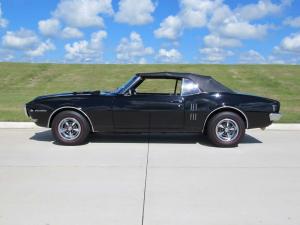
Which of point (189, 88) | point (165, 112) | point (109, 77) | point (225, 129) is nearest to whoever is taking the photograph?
point (165, 112)

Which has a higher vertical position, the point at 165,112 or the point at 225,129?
the point at 165,112

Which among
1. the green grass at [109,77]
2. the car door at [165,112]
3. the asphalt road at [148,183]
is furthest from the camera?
the green grass at [109,77]

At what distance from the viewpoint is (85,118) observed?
334 inches

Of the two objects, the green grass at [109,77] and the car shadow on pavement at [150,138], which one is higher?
the green grass at [109,77]

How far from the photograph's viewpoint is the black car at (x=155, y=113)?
8.38m

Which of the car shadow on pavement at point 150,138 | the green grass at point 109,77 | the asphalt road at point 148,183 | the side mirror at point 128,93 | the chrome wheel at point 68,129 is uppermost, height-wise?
the green grass at point 109,77

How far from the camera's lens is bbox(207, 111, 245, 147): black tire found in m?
8.41

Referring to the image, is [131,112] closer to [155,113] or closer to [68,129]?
[155,113]

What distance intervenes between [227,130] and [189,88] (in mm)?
1086

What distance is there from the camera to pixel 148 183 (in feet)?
18.8

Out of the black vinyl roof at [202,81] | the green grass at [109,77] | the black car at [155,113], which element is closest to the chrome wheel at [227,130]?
the black car at [155,113]

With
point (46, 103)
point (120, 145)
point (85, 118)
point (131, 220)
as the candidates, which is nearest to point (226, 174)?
point (131, 220)

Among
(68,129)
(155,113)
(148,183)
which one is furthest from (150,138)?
(148,183)

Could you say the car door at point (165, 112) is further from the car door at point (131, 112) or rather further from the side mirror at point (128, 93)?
the side mirror at point (128, 93)
